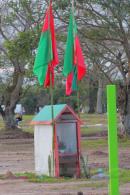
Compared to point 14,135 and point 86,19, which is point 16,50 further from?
point 14,135

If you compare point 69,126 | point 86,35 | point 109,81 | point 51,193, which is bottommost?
point 51,193

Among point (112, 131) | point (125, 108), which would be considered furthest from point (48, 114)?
point (125, 108)

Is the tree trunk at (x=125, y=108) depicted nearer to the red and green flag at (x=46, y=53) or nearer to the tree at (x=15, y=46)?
the tree at (x=15, y=46)

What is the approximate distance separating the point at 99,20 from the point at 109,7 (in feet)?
7.34

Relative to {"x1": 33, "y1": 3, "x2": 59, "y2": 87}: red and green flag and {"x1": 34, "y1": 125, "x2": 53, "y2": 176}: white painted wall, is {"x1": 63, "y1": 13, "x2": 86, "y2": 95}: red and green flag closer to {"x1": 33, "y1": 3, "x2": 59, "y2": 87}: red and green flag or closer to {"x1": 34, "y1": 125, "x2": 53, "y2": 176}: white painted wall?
{"x1": 33, "y1": 3, "x2": 59, "y2": 87}: red and green flag

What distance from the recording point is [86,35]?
30.4m

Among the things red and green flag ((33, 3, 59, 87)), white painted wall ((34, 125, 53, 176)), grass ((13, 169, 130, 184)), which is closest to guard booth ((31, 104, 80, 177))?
white painted wall ((34, 125, 53, 176))

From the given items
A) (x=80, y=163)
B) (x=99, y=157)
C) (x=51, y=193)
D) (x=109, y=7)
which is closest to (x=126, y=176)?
(x=80, y=163)

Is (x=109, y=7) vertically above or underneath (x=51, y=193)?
above

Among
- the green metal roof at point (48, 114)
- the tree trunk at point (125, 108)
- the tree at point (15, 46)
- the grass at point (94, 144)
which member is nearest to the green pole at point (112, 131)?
the green metal roof at point (48, 114)

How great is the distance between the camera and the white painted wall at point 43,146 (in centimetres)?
1606

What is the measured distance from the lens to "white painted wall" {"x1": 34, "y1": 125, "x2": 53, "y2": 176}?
16062 millimetres

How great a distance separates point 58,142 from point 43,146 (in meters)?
0.43

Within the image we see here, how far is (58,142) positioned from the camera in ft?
53.2
